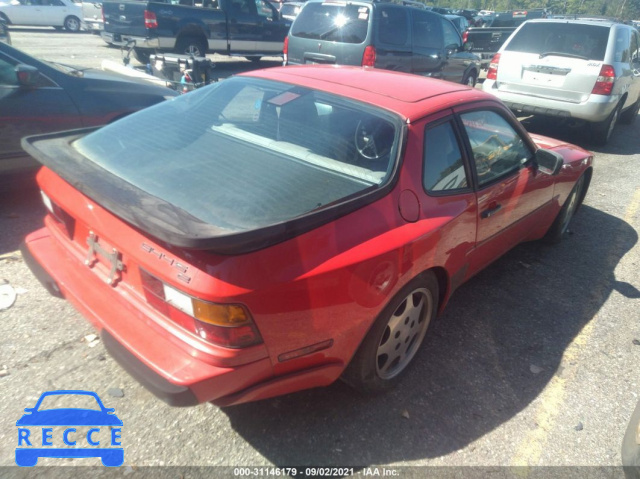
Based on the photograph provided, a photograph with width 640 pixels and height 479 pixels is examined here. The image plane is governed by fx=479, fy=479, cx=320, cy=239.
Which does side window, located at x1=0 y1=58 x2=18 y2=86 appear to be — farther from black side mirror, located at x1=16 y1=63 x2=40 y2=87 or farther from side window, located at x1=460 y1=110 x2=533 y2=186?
side window, located at x1=460 y1=110 x2=533 y2=186

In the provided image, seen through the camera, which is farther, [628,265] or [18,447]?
[628,265]

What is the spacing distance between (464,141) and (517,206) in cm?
84

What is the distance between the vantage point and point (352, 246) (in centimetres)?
208

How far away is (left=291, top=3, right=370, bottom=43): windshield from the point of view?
7613 millimetres

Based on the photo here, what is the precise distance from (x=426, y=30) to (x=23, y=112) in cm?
710

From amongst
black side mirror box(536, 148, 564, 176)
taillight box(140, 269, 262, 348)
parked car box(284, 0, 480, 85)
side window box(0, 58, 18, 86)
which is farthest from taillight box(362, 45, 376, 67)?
taillight box(140, 269, 262, 348)

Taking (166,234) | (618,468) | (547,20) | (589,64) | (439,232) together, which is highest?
(547,20)

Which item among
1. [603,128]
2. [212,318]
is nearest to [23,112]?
[212,318]

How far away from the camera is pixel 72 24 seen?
20688mm

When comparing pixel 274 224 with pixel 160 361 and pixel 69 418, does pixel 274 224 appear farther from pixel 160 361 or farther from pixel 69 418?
pixel 69 418

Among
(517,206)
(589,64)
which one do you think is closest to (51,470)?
(517,206)

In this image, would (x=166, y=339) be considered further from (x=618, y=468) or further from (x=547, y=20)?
(x=547, y=20)

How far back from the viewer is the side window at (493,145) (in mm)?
3000

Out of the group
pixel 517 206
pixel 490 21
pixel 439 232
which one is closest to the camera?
pixel 439 232
